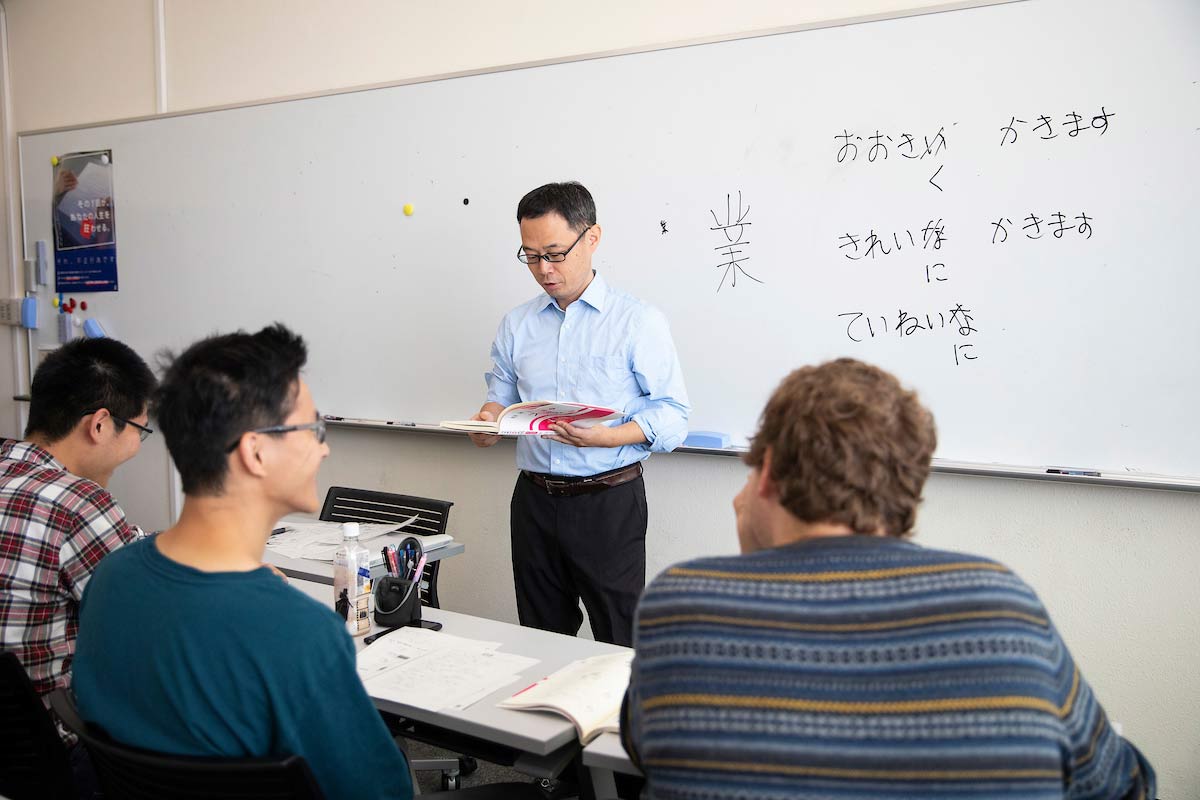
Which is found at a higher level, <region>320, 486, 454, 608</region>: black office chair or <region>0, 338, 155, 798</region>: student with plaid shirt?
<region>0, 338, 155, 798</region>: student with plaid shirt

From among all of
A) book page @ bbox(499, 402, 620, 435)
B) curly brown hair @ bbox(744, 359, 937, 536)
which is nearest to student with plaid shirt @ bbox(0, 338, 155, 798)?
book page @ bbox(499, 402, 620, 435)

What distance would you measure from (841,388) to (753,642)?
1.15 ft

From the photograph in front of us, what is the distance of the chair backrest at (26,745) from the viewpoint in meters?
1.63

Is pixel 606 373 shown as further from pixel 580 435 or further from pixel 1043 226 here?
pixel 1043 226

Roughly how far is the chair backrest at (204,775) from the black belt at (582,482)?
163 cm

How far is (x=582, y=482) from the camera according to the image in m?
2.77

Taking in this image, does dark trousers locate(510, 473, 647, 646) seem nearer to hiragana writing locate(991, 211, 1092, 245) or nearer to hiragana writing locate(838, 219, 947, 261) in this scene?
hiragana writing locate(838, 219, 947, 261)

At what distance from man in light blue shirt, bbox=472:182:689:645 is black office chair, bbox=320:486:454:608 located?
26 centimetres

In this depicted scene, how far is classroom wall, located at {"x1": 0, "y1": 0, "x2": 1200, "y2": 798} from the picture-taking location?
8.69 ft

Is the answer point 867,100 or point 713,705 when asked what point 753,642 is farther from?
point 867,100

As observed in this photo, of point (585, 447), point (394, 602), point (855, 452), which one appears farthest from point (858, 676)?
point (585, 447)

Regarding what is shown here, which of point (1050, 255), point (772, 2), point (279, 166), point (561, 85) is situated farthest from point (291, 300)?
point (1050, 255)

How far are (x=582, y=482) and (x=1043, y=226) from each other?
5.17 feet

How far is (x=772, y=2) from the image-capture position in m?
2.99
